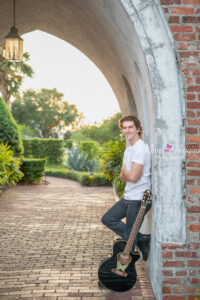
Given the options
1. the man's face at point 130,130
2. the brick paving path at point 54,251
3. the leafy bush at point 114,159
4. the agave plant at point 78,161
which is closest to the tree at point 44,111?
the agave plant at point 78,161

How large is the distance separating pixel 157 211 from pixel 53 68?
37512 mm

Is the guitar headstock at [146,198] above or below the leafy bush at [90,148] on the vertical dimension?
below

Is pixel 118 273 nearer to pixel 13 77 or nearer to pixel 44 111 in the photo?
pixel 13 77

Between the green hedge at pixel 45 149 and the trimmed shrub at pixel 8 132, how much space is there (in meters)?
8.40

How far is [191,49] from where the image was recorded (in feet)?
11.7

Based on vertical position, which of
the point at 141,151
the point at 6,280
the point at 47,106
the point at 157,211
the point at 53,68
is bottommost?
the point at 6,280

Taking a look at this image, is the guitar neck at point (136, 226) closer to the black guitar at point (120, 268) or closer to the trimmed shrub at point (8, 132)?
the black guitar at point (120, 268)

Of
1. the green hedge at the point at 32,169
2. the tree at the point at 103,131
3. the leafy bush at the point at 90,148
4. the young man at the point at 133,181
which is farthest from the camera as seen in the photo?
the tree at the point at 103,131

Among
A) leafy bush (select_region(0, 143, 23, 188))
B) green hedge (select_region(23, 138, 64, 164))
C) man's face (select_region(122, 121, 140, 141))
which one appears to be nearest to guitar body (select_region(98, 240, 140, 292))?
man's face (select_region(122, 121, 140, 141))

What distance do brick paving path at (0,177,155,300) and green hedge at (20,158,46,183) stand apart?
12.5 ft

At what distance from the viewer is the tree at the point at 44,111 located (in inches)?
1774

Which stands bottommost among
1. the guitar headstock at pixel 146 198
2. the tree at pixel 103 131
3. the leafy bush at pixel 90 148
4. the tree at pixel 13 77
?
the guitar headstock at pixel 146 198

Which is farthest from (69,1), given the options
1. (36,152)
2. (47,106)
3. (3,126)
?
(47,106)

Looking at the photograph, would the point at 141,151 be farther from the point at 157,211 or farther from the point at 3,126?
the point at 3,126
